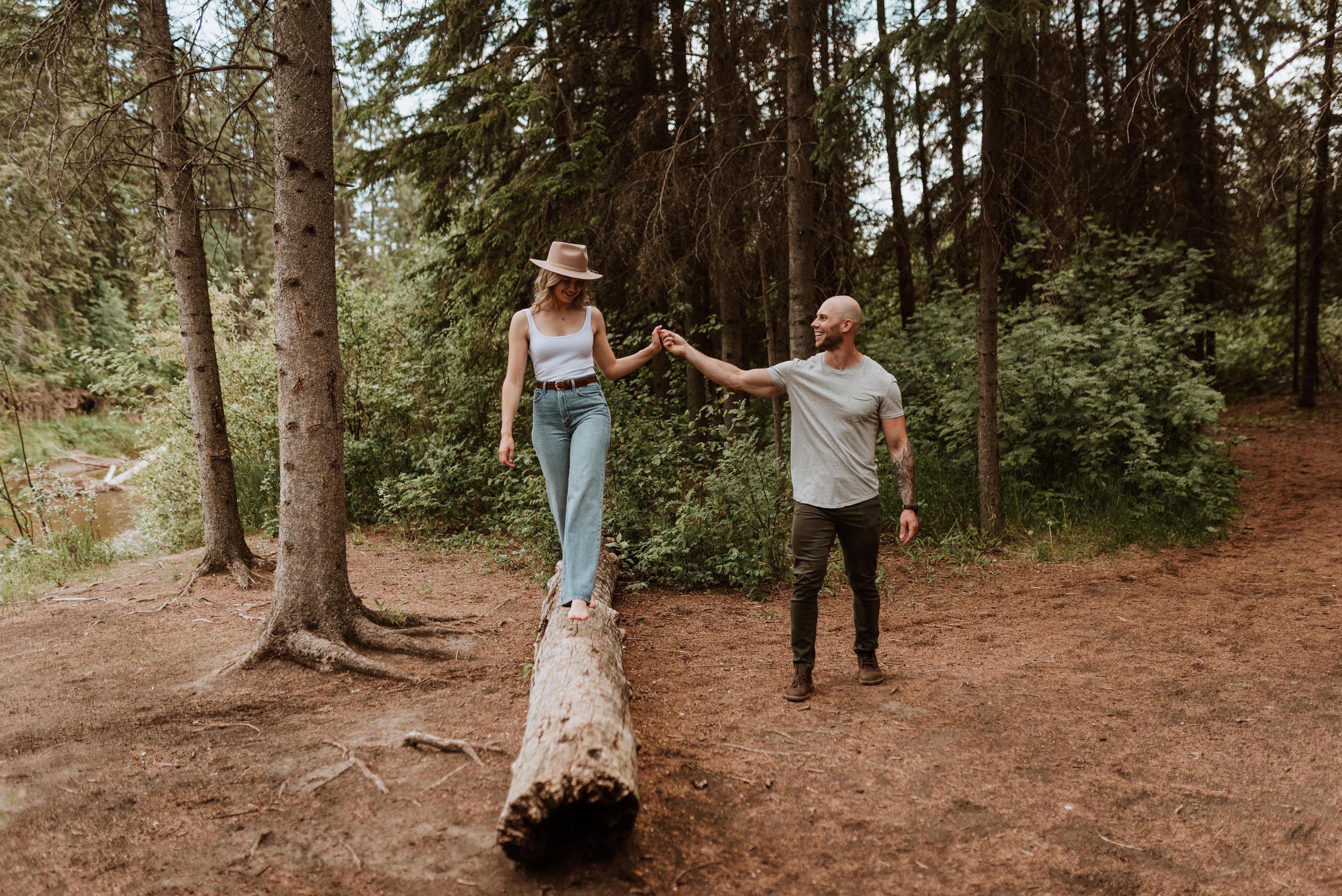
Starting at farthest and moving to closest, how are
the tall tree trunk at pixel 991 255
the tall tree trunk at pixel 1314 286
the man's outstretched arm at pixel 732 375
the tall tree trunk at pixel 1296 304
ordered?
1. the tall tree trunk at pixel 1296 304
2. the tall tree trunk at pixel 1314 286
3. the tall tree trunk at pixel 991 255
4. the man's outstretched arm at pixel 732 375

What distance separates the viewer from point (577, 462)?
179 inches

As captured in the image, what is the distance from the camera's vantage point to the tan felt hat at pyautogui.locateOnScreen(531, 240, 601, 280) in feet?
14.9

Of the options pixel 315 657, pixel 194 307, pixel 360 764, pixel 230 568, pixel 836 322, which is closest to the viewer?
pixel 360 764

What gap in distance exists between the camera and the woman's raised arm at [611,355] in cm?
481

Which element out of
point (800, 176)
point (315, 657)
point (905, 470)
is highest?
point (800, 176)

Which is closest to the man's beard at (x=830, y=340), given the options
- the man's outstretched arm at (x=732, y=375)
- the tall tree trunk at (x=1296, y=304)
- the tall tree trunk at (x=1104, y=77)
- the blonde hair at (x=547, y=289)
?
the man's outstretched arm at (x=732, y=375)

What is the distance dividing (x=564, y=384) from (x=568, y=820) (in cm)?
235

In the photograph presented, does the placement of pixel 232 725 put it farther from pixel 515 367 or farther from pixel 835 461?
pixel 835 461

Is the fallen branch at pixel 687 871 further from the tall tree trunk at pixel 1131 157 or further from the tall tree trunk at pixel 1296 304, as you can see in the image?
the tall tree trunk at pixel 1296 304

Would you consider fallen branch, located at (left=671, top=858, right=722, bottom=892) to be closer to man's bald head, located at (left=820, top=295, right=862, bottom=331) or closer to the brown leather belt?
the brown leather belt

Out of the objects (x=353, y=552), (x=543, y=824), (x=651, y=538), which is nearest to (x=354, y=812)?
(x=543, y=824)

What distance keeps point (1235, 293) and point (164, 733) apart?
17.7 meters

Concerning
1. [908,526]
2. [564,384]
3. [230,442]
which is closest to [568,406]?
[564,384]

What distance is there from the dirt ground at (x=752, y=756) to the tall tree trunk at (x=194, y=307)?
3.02 ft
